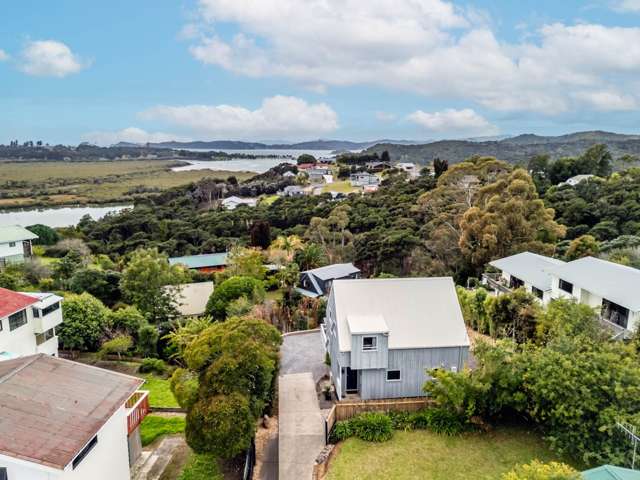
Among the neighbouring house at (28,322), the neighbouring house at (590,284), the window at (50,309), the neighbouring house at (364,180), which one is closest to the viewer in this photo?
the neighbouring house at (28,322)

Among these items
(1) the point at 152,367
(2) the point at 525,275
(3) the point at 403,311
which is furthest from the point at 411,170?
(3) the point at 403,311

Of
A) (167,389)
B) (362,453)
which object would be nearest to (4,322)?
(167,389)

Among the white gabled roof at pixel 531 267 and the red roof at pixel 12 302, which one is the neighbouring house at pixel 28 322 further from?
the white gabled roof at pixel 531 267

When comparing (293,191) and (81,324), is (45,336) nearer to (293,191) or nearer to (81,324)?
(81,324)

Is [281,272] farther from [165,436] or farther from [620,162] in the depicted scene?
[620,162]

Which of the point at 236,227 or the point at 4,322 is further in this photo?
the point at 236,227

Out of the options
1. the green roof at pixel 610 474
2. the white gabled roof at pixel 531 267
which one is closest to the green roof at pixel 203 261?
the white gabled roof at pixel 531 267
